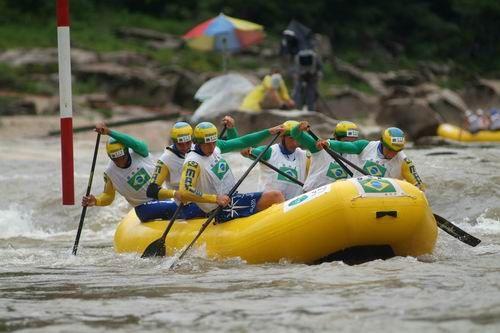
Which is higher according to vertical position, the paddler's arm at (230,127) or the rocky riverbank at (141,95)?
the rocky riverbank at (141,95)

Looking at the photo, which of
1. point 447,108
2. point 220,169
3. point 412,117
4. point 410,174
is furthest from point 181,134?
point 447,108

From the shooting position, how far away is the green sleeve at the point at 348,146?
35.7 ft

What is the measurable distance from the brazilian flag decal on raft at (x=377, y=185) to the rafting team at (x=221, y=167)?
3.78 ft

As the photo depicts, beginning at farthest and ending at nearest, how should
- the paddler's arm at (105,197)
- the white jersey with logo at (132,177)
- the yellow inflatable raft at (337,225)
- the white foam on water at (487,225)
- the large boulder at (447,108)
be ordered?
the large boulder at (447,108) → the white foam on water at (487,225) → the paddler's arm at (105,197) → the white jersey with logo at (132,177) → the yellow inflatable raft at (337,225)

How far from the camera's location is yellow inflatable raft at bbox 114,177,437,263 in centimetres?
908

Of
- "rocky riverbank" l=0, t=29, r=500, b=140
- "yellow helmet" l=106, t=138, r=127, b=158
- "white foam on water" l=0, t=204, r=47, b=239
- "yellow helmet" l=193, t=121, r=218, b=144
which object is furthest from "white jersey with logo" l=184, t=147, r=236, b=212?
"rocky riverbank" l=0, t=29, r=500, b=140

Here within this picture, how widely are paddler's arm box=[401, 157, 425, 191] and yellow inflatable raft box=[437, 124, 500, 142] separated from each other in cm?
1307

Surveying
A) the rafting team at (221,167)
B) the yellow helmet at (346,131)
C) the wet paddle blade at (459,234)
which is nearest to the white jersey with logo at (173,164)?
the rafting team at (221,167)

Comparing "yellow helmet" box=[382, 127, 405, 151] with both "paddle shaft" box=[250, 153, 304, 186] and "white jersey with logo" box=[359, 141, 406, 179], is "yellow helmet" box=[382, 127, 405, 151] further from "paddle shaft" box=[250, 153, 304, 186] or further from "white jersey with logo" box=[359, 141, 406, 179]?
"paddle shaft" box=[250, 153, 304, 186]

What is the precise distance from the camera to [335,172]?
1093 centimetres

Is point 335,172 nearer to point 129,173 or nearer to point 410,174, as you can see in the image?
point 410,174

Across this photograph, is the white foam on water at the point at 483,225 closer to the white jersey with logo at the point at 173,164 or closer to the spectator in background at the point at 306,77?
the white jersey with logo at the point at 173,164

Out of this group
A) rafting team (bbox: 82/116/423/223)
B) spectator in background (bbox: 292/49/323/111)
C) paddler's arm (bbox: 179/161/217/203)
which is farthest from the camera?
spectator in background (bbox: 292/49/323/111)

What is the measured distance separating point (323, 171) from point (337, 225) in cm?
183
